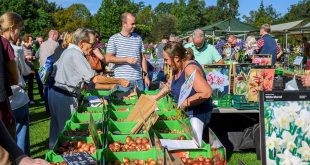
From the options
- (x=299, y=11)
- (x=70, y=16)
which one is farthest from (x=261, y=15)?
(x=70, y=16)

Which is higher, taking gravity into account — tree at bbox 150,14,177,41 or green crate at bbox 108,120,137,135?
tree at bbox 150,14,177,41

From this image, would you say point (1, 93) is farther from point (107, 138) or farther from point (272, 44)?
point (272, 44)

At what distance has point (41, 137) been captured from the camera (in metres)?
6.95

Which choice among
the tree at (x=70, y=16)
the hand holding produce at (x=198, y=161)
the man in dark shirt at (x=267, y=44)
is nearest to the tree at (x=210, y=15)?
the tree at (x=70, y=16)

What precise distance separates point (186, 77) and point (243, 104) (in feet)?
4.93

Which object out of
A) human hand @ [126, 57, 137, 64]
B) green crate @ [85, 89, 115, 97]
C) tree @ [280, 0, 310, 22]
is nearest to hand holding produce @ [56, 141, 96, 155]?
green crate @ [85, 89, 115, 97]

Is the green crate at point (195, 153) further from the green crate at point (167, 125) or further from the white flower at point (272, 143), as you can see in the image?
the green crate at point (167, 125)

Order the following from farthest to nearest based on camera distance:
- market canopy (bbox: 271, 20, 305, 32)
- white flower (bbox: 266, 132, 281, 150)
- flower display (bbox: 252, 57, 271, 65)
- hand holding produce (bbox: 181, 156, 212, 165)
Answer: market canopy (bbox: 271, 20, 305, 32), flower display (bbox: 252, 57, 271, 65), hand holding produce (bbox: 181, 156, 212, 165), white flower (bbox: 266, 132, 281, 150)

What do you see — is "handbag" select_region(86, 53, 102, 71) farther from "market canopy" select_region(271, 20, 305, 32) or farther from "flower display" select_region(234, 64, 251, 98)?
"market canopy" select_region(271, 20, 305, 32)

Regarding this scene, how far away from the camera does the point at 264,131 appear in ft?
7.62

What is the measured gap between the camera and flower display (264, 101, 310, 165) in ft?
7.64

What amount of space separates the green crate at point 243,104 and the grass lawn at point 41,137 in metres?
0.68

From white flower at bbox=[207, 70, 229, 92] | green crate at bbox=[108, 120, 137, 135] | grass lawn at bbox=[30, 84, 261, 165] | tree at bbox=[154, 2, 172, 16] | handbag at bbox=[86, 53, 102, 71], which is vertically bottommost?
grass lawn at bbox=[30, 84, 261, 165]

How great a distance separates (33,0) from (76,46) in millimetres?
64357
